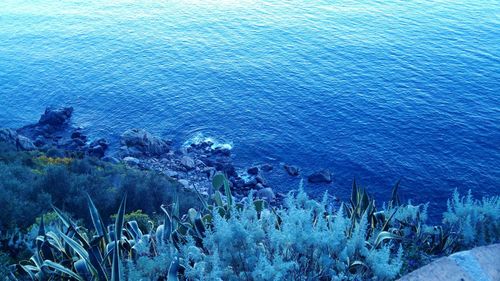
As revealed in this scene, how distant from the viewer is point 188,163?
36.5m

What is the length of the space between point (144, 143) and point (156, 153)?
4.39 feet

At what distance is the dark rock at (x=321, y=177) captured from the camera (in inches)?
1355

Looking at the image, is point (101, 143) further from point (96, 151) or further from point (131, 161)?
point (131, 161)

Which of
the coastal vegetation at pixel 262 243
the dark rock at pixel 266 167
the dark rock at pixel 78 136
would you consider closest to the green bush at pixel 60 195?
the coastal vegetation at pixel 262 243

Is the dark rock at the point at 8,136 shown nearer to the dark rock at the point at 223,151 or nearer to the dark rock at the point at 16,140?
the dark rock at the point at 16,140

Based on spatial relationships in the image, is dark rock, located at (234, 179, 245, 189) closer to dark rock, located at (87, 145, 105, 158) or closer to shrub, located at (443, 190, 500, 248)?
dark rock, located at (87, 145, 105, 158)

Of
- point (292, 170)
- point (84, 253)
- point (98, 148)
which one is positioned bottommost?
point (98, 148)

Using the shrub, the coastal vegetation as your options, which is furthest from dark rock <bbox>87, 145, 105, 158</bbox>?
the shrub

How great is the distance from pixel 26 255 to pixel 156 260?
361cm

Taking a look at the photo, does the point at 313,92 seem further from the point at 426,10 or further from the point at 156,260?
the point at 156,260

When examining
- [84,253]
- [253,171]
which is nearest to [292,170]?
[253,171]

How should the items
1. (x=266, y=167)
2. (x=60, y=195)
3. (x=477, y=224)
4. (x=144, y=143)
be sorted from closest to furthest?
(x=477, y=224) < (x=60, y=195) < (x=266, y=167) < (x=144, y=143)

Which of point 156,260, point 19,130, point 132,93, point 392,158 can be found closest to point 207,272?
point 156,260

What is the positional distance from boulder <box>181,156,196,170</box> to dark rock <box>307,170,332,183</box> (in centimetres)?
867
